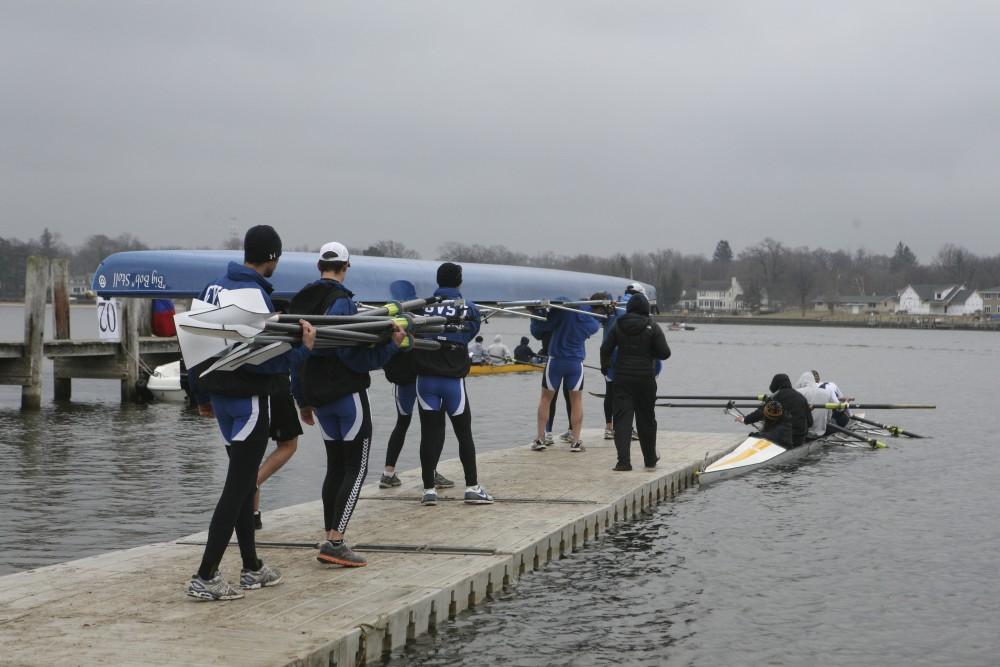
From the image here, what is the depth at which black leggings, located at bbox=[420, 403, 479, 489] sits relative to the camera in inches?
413

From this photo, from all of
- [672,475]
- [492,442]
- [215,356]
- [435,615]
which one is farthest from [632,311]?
[492,442]

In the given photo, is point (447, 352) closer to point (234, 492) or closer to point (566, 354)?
point (234, 492)

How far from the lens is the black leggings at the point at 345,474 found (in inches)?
309

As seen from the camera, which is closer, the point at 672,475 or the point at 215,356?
the point at 215,356

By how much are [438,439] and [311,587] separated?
3.39 meters

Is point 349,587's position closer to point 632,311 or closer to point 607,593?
point 607,593

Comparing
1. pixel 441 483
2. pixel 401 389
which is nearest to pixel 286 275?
pixel 441 483

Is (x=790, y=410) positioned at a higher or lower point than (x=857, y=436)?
higher

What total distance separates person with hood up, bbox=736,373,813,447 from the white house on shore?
588ft

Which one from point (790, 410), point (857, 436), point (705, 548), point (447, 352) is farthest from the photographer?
point (857, 436)

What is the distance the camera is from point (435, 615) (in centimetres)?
742

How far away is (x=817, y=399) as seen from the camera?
20359 mm

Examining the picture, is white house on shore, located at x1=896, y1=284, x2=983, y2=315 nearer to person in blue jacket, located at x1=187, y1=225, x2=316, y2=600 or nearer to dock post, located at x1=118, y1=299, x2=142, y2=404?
dock post, located at x1=118, y1=299, x2=142, y2=404

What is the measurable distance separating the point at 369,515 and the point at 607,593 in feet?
7.97
